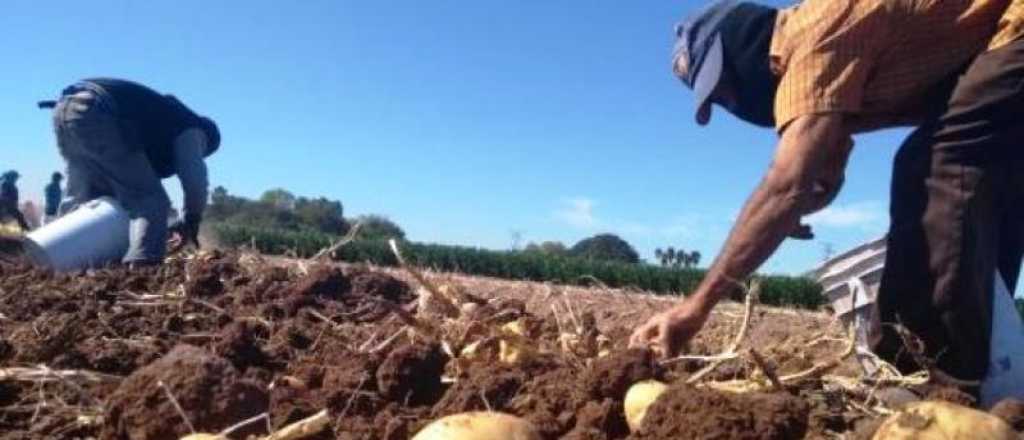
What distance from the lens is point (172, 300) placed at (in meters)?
4.58

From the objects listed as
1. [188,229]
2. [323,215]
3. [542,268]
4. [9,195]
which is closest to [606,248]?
[323,215]

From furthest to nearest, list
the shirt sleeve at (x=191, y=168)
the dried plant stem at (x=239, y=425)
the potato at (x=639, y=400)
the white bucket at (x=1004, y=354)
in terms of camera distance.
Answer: the shirt sleeve at (x=191, y=168) < the white bucket at (x=1004, y=354) < the potato at (x=639, y=400) < the dried plant stem at (x=239, y=425)

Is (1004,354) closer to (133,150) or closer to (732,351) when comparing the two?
(732,351)

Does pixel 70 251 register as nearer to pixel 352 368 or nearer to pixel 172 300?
pixel 172 300

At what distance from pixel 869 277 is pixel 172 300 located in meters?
2.91

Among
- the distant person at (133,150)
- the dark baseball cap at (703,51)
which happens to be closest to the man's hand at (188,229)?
the distant person at (133,150)

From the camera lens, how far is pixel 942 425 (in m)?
2.03

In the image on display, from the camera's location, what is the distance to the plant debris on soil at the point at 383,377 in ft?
7.28

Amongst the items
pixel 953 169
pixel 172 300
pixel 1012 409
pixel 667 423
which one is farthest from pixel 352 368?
pixel 172 300

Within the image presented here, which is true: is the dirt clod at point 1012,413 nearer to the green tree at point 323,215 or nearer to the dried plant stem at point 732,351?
the dried plant stem at point 732,351

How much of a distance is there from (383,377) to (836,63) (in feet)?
5.08

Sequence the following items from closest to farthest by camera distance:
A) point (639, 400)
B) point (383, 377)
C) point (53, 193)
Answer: point (639, 400) < point (383, 377) < point (53, 193)

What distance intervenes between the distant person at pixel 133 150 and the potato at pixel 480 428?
487 cm

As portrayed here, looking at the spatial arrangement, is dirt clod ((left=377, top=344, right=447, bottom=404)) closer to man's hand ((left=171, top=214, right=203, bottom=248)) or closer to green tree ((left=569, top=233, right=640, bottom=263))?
man's hand ((left=171, top=214, right=203, bottom=248))
